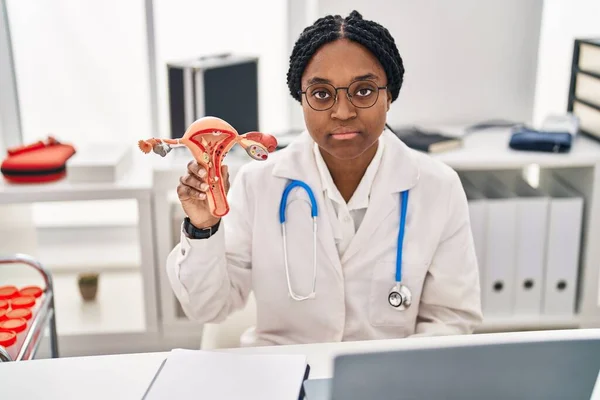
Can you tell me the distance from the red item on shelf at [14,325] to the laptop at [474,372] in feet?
2.40

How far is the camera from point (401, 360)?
74 centimetres

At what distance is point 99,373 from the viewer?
995 millimetres

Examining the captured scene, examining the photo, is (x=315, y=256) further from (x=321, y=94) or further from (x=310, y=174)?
(x=321, y=94)

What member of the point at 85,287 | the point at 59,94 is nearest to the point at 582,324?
the point at 85,287

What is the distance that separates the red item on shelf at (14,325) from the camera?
123 centimetres

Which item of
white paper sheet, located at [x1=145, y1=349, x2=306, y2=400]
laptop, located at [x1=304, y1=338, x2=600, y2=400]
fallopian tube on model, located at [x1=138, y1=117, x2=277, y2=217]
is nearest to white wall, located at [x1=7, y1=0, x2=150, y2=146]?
fallopian tube on model, located at [x1=138, y1=117, x2=277, y2=217]

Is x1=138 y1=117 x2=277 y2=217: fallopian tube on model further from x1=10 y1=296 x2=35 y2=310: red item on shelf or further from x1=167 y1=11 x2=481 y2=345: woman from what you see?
x1=10 y1=296 x2=35 y2=310: red item on shelf

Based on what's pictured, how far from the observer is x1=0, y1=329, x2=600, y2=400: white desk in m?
0.94

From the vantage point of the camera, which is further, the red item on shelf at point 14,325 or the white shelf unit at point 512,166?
the white shelf unit at point 512,166

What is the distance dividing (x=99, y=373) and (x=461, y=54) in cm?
193

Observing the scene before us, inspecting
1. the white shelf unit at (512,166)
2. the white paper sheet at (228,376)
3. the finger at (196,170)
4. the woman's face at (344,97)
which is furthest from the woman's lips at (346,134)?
the white shelf unit at (512,166)

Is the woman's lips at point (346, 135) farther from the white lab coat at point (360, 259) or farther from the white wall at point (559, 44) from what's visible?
the white wall at point (559, 44)

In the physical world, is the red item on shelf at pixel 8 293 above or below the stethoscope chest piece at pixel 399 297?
below

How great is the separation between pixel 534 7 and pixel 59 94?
1.80 m
